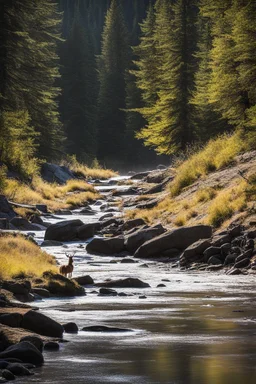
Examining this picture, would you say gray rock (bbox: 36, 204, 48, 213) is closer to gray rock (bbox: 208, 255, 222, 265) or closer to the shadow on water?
gray rock (bbox: 208, 255, 222, 265)

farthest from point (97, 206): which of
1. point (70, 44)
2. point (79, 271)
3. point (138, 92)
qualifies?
point (70, 44)

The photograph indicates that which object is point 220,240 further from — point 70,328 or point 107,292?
point 70,328

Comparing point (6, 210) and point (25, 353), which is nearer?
point (25, 353)

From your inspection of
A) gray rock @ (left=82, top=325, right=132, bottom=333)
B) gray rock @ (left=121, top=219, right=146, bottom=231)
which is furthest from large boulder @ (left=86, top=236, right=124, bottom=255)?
gray rock @ (left=82, top=325, right=132, bottom=333)

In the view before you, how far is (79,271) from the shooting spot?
21.2 meters

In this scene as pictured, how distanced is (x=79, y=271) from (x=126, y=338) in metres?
9.84

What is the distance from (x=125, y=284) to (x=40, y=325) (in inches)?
261

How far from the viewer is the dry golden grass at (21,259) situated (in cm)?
1702

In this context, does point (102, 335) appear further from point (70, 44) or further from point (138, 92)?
point (70, 44)

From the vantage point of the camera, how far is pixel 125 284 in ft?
58.5

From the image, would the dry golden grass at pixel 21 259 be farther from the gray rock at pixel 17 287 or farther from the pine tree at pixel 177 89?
the pine tree at pixel 177 89

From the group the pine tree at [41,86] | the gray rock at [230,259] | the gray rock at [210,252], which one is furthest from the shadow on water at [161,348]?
the pine tree at [41,86]

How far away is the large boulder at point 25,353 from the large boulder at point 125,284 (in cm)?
816

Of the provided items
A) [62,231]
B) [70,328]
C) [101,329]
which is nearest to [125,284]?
[101,329]
